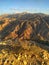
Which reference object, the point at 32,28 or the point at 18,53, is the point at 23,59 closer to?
the point at 18,53

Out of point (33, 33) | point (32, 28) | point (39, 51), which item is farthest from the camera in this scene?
point (32, 28)

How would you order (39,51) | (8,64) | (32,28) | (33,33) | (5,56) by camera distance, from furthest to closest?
1. (32,28)
2. (33,33)
3. (39,51)
4. (5,56)
5. (8,64)

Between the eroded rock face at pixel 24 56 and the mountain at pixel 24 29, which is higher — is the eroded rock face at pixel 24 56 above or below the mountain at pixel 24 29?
above

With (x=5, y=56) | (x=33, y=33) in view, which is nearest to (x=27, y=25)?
(x=33, y=33)

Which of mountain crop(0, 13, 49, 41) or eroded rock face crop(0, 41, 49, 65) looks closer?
eroded rock face crop(0, 41, 49, 65)

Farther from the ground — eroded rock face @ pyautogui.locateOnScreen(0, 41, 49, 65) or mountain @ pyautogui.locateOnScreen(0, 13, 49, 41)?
eroded rock face @ pyautogui.locateOnScreen(0, 41, 49, 65)

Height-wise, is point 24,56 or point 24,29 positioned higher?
point 24,56

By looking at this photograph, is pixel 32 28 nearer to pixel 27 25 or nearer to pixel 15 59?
pixel 27 25

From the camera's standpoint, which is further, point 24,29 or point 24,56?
point 24,29

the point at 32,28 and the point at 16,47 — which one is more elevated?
the point at 16,47

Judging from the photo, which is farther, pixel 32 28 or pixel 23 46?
pixel 32 28

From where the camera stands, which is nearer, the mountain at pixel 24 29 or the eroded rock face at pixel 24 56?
the eroded rock face at pixel 24 56
